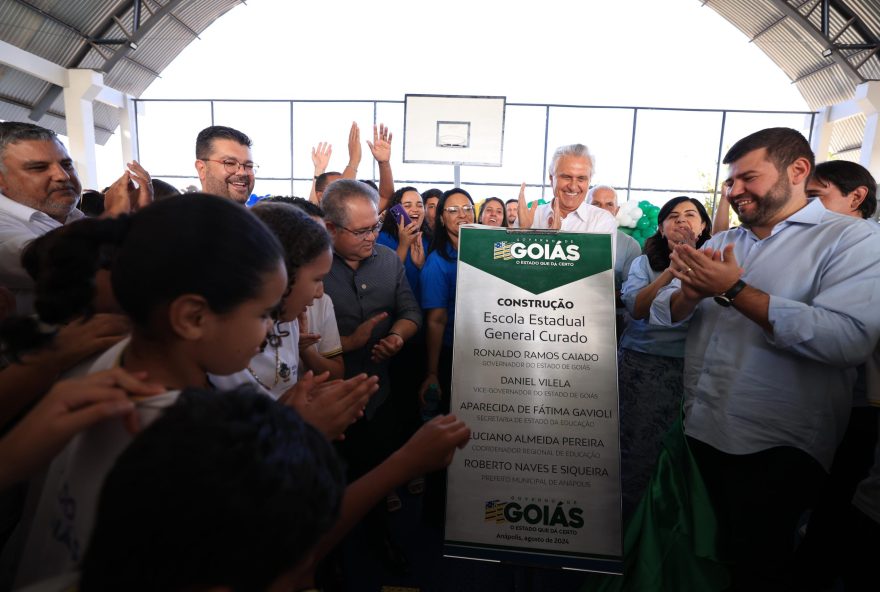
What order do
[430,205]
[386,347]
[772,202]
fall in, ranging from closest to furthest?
1. [772,202]
2. [386,347]
3. [430,205]

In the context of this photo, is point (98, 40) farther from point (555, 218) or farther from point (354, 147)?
point (555, 218)

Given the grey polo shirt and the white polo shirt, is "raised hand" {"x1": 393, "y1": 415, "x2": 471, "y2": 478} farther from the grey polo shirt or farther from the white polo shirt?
the white polo shirt

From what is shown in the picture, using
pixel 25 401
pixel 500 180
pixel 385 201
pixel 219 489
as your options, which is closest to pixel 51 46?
pixel 500 180

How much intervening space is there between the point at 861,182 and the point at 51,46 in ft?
43.9

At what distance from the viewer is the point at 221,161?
8.45ft

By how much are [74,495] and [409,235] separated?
8.63 ft

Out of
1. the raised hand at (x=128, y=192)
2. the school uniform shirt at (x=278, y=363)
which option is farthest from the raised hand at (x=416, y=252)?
the school uniform shirt at (x=278, y=363)

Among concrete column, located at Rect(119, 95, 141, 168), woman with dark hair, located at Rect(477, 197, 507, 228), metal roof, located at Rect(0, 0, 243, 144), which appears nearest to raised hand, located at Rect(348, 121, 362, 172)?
woman with dark hair, located at Rect(477, 197, 507, 228)

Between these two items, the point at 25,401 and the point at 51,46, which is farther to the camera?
the point at 51,46

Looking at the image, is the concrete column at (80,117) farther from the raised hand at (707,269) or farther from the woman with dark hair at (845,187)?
the woman with dark hair at (845,187)

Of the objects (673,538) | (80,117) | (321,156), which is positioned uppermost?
(80,117)

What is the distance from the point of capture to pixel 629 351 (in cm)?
266

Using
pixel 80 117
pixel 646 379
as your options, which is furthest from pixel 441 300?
pixel 80 117

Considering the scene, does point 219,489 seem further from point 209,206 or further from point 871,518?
point 871,518
